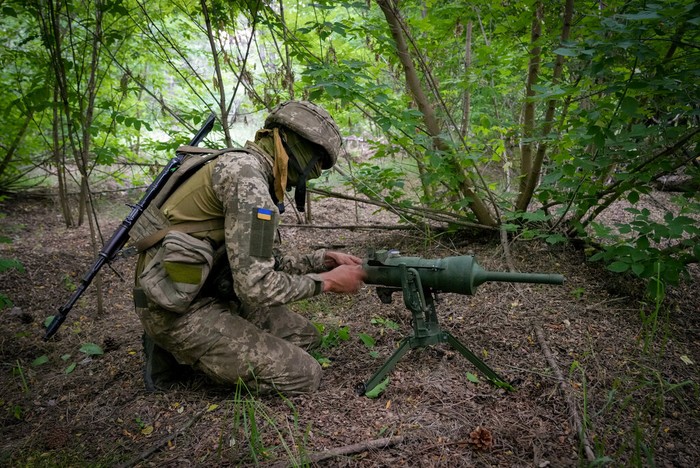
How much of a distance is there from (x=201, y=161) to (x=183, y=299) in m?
0.93

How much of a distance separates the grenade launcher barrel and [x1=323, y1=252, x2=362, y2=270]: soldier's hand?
196 millimetres

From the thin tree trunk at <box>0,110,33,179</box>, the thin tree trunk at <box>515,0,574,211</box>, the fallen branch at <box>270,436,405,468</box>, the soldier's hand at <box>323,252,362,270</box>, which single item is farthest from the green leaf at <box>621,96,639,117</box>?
the thin tree trunk at <box>0,110,33,179</box>

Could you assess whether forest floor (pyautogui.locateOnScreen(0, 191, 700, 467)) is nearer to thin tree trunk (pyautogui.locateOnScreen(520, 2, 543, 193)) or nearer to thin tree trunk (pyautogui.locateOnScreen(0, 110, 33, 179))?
thin tree trunk (pyautogui.locateOnScreen(520, 2, 543, 193))

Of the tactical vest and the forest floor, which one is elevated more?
the tactical vest

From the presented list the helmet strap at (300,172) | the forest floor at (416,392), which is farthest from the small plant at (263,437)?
the helmet strap at (300,172)

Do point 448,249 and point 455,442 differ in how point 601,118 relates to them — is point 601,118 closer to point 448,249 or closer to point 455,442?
point 448,249

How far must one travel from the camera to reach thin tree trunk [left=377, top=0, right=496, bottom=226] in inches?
171

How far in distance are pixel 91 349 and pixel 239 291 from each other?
1809 mm

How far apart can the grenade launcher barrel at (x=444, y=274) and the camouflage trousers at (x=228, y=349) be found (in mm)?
780

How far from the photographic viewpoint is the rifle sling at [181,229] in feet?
9.36

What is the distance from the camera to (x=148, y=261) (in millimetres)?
2910

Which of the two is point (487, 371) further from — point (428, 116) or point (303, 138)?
point (428, 116)

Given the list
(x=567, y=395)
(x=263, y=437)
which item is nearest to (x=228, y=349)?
Answer: (x=263, y=437)

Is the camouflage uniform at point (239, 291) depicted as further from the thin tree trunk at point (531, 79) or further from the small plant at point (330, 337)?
the thin tree trunk at point (531, 79)
